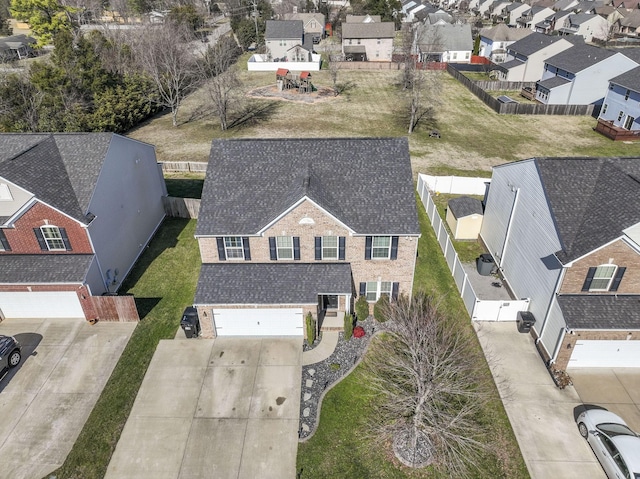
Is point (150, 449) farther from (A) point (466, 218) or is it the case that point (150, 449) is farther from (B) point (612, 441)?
(A) point (466, 218)

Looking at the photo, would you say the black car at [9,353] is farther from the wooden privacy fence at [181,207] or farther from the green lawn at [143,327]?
the wooden privacy fence at [181,207]

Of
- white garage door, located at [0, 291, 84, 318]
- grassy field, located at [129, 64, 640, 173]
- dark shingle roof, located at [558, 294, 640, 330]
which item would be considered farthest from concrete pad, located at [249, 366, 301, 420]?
grassy field, located at [129, 64, 640, 173]

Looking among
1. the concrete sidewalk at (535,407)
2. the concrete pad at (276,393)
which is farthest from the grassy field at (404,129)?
the concrete pad at (276,393)

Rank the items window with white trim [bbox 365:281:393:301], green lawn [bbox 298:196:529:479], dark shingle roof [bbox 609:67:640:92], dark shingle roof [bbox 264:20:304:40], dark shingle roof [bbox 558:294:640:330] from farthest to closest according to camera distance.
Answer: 1. dark shingle roof [bbox 264:20:304:40]
2. dark shingle roof [bbox 609:67:640:92]
3. window with white trim [bbox 365:281:393:301]
4. dark shingle roof [bbox 558:294:640:330]
5. green lawn [bbox 298:196:529:479]

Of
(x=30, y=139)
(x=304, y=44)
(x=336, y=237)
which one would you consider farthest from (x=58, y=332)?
(x=304, y=44)

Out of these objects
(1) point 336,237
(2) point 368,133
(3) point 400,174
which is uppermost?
(3) point 400,174

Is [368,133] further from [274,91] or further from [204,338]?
[204,338]

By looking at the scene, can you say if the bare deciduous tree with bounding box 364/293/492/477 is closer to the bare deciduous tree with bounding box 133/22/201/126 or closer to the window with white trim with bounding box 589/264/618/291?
the window with white trim with bounding box 589/264/618/291
